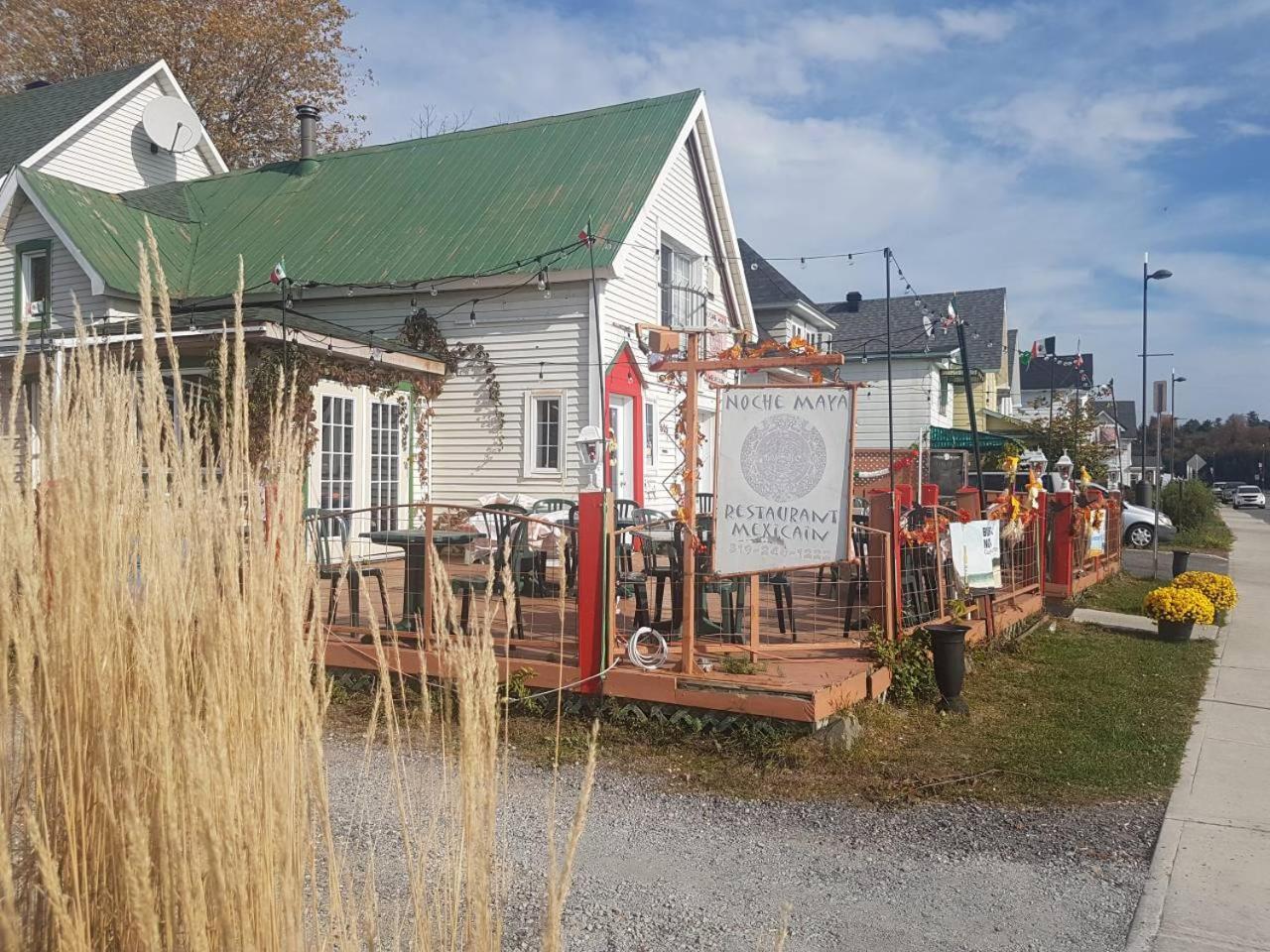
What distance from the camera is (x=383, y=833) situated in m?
4.34

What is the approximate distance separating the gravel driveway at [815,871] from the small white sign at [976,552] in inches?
110

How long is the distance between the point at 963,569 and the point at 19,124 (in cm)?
1909

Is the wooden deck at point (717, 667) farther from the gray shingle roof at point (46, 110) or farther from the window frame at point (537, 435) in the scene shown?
the gray shingle roof at point (46, 110)

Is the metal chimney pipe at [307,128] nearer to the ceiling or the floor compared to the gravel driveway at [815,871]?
nearer to the ceiling

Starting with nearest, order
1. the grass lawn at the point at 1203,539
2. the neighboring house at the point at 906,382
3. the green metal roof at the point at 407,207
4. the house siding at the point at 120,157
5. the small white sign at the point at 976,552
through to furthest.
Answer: the small white sign at the point at 976,552 < the green metal roof at the point at 407,207 < the house siding at the point at 120,157 < the grass lawn at the point at 1203,539 < the neighboring house at the point at 906,382

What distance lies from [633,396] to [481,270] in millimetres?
2803

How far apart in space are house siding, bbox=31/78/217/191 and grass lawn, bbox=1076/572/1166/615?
58.6 ft

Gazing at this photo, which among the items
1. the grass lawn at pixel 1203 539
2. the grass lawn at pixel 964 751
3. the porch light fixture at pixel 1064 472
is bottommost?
the grass lawn at pixel 1203 539

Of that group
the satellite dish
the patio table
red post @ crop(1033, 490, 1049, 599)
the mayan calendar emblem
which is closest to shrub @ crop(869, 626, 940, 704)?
the mayan calendar emblem

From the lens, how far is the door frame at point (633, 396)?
13812mm

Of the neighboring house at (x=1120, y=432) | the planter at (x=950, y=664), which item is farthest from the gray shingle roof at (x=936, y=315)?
the planter at (x=950, y=664)

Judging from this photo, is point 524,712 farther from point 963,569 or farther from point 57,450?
point 57,450

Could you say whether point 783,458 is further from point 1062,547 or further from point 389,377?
point 389,377

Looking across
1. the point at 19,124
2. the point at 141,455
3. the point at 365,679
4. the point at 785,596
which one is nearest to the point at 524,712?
the point at 365,679
